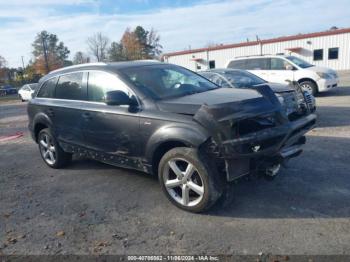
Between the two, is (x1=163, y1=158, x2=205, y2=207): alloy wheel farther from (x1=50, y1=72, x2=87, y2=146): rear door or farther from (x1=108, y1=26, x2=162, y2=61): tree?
(x1=108, y1=26, x2=162, y2=61): tree

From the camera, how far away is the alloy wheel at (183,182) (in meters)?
3.94

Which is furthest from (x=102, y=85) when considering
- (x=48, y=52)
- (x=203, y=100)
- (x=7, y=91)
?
(x=48, y=52)

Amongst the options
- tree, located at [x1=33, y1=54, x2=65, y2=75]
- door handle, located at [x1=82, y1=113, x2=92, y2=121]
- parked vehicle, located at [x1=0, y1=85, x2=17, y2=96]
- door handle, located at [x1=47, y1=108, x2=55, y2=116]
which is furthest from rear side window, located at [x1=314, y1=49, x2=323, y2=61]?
tree, located at [x1=33, y1=54, x2=65, y2=75]

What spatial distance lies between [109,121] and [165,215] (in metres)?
1.57

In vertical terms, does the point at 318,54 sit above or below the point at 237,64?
above

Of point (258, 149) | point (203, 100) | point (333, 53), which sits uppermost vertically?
point (333, 53)

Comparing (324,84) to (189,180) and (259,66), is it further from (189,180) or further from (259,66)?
(189,180)

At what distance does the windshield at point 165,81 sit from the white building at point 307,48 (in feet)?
97.2

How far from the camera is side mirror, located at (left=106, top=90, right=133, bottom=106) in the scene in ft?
14.3

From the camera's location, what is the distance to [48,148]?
6.32 metres

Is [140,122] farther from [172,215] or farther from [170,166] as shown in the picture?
[172,215]

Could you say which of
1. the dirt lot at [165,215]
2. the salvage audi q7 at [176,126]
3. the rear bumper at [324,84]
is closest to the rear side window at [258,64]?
the rear bumper at [324,84]

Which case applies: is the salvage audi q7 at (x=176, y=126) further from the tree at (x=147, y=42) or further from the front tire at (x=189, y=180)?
the tree at (x=147, y=42)

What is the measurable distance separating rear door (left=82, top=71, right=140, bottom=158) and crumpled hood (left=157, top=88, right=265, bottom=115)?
1.68ft
